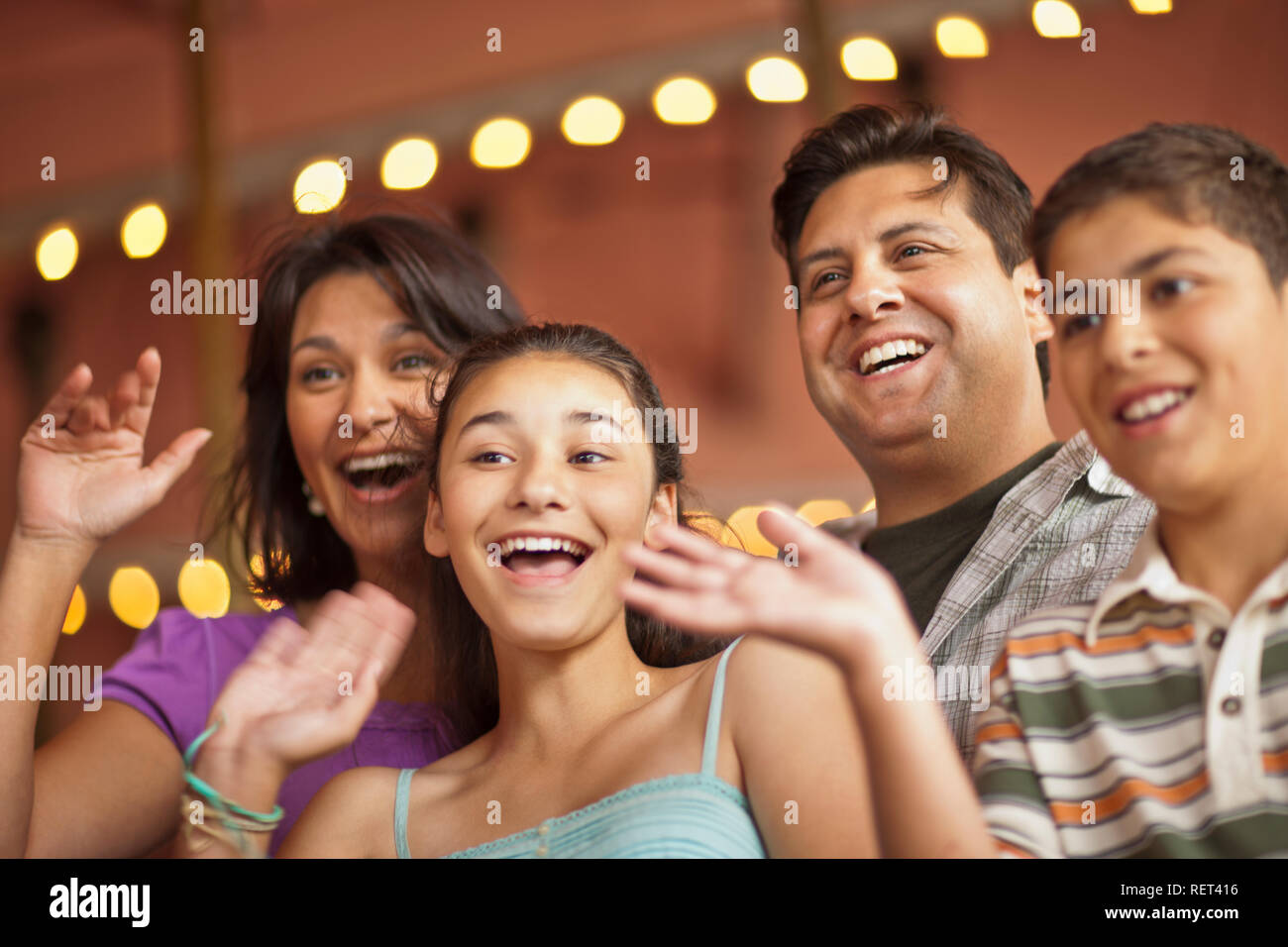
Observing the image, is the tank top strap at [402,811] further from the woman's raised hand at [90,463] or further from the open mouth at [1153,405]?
the open mouth at [1153,405]

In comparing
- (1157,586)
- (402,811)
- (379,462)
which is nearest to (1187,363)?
(1157,586)

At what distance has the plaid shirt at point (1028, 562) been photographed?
121cm

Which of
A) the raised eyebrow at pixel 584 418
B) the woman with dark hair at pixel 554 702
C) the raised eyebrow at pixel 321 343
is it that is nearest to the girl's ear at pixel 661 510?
the woman with dark hair at pixel 554 702

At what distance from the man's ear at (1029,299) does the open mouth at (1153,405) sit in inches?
27.1

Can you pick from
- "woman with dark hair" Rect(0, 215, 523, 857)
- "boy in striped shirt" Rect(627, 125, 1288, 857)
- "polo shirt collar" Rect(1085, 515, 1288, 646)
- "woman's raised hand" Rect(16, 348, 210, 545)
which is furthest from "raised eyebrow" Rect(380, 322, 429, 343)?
"polo shirt collar" Rect(1085, 515, 1288, 646)

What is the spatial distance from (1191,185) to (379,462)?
99 centimetres

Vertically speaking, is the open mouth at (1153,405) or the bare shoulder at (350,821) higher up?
the open mouth at (1153,405)

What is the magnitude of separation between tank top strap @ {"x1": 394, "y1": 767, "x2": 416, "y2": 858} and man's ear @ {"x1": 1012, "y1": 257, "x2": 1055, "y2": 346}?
85 cm

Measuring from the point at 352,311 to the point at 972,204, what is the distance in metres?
0.76

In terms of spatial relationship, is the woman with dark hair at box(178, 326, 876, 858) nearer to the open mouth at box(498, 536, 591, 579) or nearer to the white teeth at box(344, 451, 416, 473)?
the open mouth at box(498, 536, 591, 579)

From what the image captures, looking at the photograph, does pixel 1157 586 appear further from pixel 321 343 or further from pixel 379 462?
pixel 321 343
